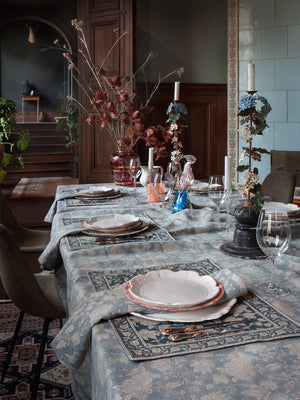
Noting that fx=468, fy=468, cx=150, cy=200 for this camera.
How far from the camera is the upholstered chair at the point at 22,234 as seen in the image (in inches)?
102

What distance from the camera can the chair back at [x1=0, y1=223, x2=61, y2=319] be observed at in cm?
151

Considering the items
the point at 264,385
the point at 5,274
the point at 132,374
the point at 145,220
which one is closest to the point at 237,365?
the point at 264,385

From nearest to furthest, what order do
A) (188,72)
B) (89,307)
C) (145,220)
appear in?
1. (89,307)
2. (145,220)
3. (188,72)

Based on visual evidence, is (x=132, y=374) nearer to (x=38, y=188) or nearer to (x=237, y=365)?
(x=237, y=365)

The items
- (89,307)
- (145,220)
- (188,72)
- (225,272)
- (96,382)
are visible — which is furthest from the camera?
(188,72)

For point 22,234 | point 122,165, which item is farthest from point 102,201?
point 22,234

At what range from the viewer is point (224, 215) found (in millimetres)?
1936

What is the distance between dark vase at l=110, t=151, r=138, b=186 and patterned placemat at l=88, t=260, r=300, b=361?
1915 millimetres

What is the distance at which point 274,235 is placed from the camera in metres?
1.12

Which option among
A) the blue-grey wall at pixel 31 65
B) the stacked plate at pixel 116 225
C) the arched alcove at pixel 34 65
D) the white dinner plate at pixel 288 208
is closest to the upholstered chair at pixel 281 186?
the white dinner plate at pixel 288 208

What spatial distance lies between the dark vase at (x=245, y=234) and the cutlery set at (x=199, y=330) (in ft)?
1.78

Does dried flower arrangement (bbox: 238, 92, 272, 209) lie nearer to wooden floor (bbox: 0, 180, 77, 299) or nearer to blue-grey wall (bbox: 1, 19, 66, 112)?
wooden floor (bbox: 0, 180, 77, 299)

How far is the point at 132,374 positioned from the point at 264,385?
21 cm

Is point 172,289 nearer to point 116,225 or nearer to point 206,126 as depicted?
point 116,225
